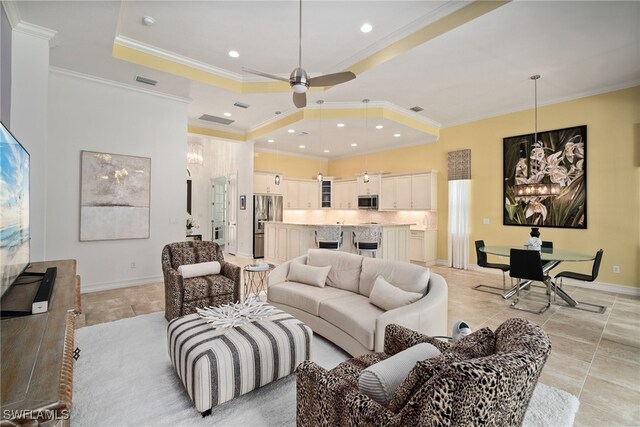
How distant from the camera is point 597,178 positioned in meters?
5.05

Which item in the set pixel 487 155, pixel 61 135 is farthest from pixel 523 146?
pixel 61 135

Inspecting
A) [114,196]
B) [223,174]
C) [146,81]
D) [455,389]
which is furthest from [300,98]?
[223,174]

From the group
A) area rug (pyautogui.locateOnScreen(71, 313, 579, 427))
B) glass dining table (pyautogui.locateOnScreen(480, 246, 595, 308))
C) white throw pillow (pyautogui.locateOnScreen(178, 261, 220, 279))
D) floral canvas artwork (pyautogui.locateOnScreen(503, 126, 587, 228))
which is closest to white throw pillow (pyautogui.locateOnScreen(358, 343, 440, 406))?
area rug (pyautogui.locateOnScreen(71, 313, 579, 427))

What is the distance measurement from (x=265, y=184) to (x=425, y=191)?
170 inches

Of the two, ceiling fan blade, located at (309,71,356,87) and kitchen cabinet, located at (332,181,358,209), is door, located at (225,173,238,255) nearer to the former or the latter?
kitchen cabinet, located at (332,181,358,209)

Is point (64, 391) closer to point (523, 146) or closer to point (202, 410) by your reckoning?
point (202, 410)

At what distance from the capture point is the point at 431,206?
7.30 metres

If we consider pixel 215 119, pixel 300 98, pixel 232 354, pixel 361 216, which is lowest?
pixel 232 354

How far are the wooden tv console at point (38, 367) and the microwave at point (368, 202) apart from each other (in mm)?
7474

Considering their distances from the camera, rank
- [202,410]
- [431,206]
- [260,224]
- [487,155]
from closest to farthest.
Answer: [202,410] < [487,155] < [431,206] < [260,224]

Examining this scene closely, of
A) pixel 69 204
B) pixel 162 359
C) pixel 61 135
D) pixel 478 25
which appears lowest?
pixel 162 359

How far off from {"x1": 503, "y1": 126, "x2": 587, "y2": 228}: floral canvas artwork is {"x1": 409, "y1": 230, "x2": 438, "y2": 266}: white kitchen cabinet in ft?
5.45

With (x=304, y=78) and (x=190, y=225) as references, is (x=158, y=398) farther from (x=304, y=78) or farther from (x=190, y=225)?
(x=190, y=225)

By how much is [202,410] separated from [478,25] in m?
4.40
